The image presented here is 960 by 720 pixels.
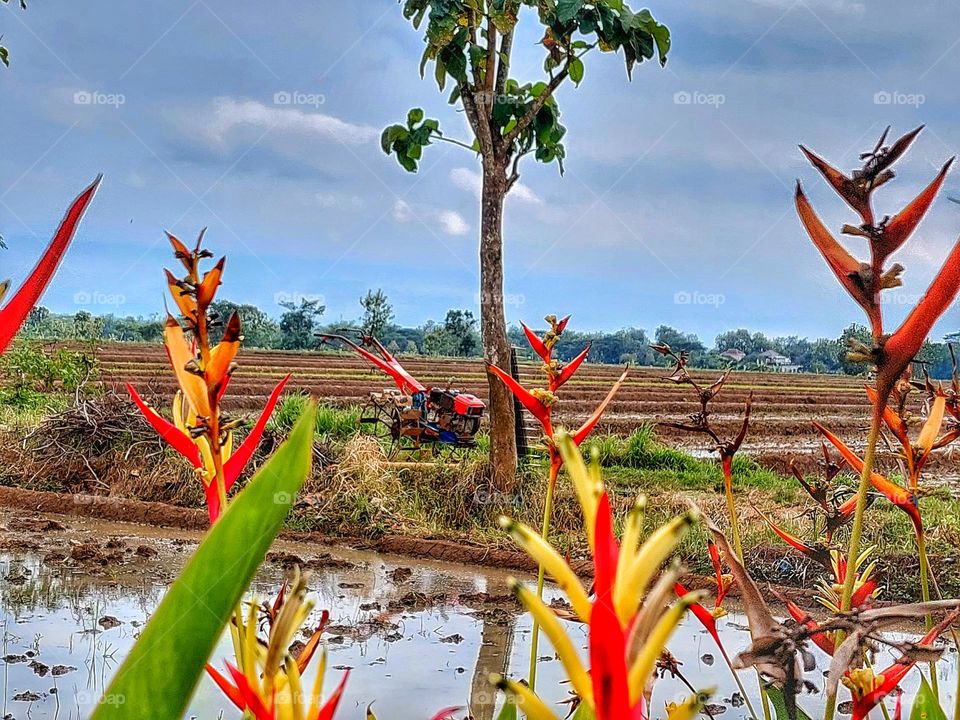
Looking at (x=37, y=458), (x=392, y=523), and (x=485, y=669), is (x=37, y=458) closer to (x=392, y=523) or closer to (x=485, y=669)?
(x=392, y=523)

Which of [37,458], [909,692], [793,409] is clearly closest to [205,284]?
[909,692]

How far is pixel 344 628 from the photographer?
3.94 meters

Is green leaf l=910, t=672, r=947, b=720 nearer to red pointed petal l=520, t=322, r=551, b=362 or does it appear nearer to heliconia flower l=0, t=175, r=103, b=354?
red pointed petal l=520, t=322, r=551, b=362

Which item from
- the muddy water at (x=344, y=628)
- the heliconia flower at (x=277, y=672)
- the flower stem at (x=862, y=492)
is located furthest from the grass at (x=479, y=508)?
the heliconia flower at (x=277, y=672)

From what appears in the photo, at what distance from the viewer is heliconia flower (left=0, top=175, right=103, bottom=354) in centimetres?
37

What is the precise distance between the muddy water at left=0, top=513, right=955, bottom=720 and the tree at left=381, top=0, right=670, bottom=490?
4.52 ft

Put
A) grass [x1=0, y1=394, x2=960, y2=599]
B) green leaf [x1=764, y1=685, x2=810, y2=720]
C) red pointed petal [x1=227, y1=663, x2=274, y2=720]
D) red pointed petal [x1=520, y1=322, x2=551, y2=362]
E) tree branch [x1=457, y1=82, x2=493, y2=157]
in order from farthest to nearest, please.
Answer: tree branch [x1=457, y1=82, x2=493, y2=157]
grass [x1=0, y1=394, x2=960, y2=599]
red pointed petal [x1=520, y1=322, x2=551, y2=362]
green leaf [x1=764, y1=685, x2=810, y2=720]
red pointed petal [x1=227, y1=663, x2=274, y2=720]

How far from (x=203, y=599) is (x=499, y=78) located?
642 cm

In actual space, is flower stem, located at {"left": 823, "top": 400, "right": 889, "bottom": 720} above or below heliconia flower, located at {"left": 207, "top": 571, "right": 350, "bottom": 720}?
above

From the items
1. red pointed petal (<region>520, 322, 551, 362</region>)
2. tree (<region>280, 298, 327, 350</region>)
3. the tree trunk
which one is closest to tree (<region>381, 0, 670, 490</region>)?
the tree trunk

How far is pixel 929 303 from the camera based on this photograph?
0.41 metres

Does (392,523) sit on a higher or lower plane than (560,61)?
lower

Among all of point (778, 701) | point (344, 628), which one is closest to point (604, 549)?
point (778, 701)

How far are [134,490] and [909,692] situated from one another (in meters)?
5.25
